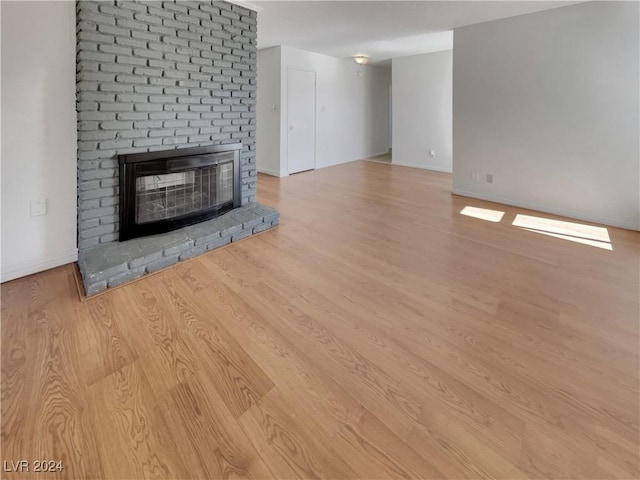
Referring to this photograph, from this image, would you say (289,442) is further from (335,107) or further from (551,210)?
(335,107)

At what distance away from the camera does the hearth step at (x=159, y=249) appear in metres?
2.60

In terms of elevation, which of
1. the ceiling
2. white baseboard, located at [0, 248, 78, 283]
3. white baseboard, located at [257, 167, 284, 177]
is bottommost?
white baseboard, located at [0, 248, 78, 283]

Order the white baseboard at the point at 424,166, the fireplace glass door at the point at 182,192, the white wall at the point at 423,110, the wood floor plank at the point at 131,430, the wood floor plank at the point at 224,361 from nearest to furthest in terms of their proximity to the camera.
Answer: the wood floor plank at the point at 131,430, the wood floor plank at the point at 224,361, the fireplace glass door at the point at 182,192, the white wall at the point at 423,110, the white baseboard at the point at 424,166

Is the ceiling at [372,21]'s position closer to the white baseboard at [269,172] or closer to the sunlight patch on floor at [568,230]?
the white baseboard at [269,172]

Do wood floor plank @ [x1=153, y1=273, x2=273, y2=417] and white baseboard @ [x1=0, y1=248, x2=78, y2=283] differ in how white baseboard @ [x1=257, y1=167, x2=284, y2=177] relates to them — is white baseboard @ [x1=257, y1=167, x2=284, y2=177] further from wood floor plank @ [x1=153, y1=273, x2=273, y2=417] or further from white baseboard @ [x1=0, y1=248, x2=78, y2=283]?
wood floor plank @ [x1=153, y1=273, x2=273, y2=417]

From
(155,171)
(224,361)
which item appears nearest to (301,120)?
(155,171)

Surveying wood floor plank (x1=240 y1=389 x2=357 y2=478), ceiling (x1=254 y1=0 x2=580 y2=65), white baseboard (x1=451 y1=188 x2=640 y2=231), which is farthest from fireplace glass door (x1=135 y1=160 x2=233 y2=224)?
white baseboard (x1=451 y1=188 x2=640 y2=231)

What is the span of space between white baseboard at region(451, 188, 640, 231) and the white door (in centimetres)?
321

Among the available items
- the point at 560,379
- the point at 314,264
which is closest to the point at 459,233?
the point at 314,264

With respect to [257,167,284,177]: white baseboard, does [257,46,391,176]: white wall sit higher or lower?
higher

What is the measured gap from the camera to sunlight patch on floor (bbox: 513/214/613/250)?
12.1 ft

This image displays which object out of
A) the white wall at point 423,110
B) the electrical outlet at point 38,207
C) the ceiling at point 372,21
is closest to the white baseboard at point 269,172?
the ceiling at point 372,21

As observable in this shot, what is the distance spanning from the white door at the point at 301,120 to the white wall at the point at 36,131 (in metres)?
4.52

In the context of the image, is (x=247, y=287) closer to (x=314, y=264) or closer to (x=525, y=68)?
(x=314, y=264)
